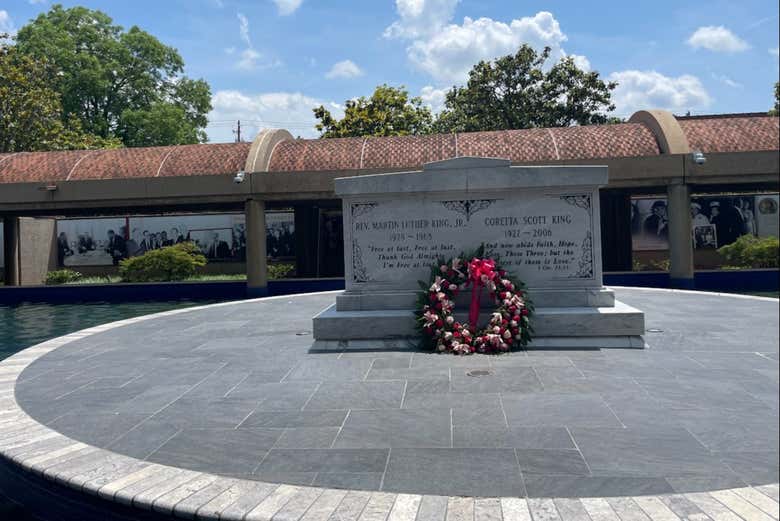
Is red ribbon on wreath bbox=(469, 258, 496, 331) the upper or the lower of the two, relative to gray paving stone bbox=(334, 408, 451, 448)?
upper

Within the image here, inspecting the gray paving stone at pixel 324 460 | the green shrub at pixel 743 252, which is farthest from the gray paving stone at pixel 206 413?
the green shrub at pixel 743 252

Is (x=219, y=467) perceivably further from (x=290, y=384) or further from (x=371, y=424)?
(x=290, y=384)

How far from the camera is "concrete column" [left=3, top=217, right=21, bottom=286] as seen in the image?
25.3 m

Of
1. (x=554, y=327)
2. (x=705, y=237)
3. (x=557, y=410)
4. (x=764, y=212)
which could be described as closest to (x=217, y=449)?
(x=557, y=410)

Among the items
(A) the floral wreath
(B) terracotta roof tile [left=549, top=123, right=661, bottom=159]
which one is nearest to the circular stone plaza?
(A) the floral wreath

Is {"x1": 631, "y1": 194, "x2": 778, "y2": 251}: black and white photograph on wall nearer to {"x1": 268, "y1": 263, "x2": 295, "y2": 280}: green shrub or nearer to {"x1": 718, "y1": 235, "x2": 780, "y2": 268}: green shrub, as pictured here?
{"x1": 718, "y1": 235, "x2": 780, "y2": 268}: green shrub

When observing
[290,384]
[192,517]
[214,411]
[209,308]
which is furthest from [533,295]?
[209,308]

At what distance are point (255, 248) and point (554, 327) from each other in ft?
47.2

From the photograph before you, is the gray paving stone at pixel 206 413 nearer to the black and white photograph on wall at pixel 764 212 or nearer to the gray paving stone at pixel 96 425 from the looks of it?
the gray paving stone at pixel 96 425

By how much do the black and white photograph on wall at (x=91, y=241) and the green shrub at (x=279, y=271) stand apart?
6982mm

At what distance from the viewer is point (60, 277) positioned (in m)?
25.7

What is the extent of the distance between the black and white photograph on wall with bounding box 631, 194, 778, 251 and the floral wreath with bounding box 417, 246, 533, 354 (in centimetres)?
1846

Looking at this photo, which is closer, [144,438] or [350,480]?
[350,480]

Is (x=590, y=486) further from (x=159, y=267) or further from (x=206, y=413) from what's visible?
(x=159, y=267)
